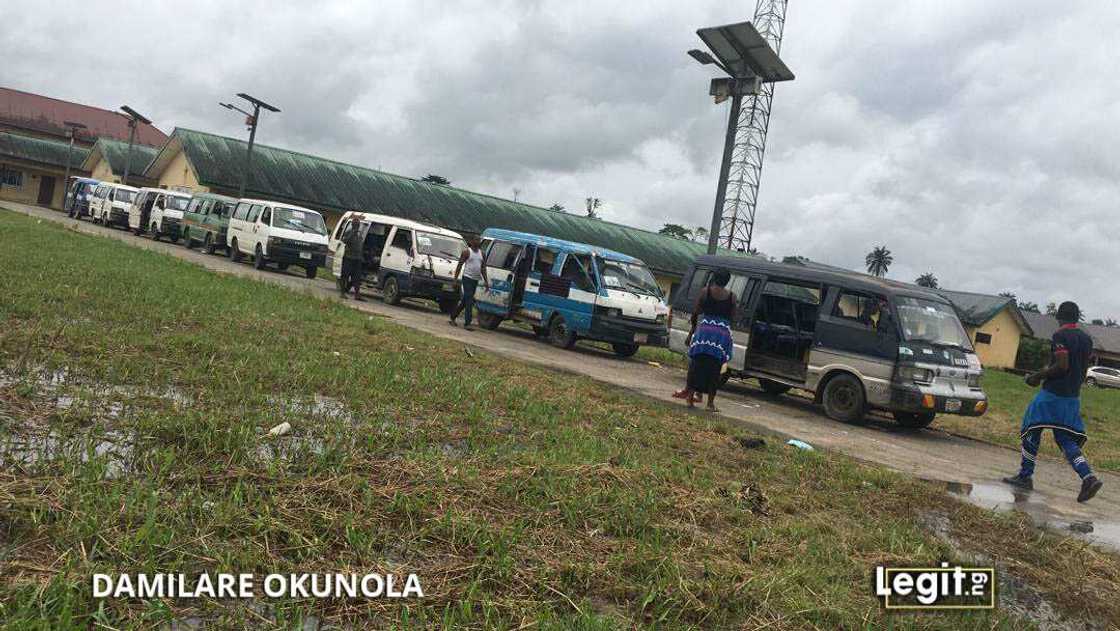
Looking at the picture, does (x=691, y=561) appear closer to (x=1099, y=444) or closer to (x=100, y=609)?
(x=100, y=609)

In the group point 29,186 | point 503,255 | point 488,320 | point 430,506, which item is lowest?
point 430,506

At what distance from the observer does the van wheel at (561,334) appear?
1627 centimetres

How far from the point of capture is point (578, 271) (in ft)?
53.3

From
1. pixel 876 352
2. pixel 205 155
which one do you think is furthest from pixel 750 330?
pixel 205 155

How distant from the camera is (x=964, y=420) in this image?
14.9 meters

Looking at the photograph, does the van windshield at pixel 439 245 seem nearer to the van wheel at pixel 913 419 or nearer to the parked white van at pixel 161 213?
the van wheel at pixel 913 419

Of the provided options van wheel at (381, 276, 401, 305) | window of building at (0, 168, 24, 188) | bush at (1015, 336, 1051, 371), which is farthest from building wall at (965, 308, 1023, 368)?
window of building at (0, 168, 24, 188)

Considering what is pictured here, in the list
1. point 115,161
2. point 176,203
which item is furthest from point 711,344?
point 115,161

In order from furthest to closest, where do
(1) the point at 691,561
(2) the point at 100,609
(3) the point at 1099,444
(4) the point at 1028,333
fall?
(4) the point at 1028,333
(3) the point at 1099,444
(1) the point at 691,561
(2) the point at 100,609

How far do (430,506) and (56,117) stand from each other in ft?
278

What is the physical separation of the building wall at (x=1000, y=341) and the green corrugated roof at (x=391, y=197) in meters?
17.4

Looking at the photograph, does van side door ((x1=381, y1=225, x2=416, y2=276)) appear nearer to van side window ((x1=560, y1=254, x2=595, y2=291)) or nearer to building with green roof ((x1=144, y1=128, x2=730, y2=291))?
van side window ((x1=560, y1=254, x2=595, y2=291))

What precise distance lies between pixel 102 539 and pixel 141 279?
10613mm

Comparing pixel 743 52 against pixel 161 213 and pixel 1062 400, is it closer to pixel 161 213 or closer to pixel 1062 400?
pixel 1062 400
